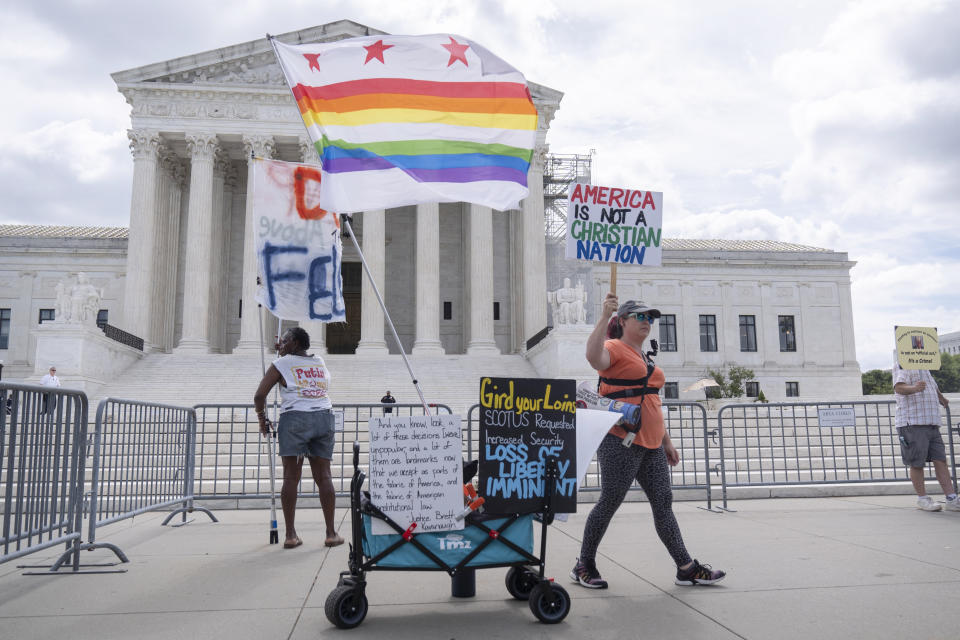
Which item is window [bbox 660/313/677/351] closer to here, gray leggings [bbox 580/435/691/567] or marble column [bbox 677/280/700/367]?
marble column [bbox 677/280/700/367]

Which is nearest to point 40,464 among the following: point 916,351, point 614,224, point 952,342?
point 614,224

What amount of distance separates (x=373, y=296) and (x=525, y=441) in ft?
84.1

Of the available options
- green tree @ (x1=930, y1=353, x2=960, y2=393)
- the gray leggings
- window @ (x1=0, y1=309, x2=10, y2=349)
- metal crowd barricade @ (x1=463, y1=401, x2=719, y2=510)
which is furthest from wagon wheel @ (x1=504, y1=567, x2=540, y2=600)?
green tree @ (x1=930, y1=353, x2=960, y2=393)

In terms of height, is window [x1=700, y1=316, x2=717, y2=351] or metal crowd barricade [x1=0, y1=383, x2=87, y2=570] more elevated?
window [x1=700, y1=316, x2=717, y2=351]

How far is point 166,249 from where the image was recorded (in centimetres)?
3170

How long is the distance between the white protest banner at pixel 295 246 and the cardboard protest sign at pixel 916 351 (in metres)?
7.67

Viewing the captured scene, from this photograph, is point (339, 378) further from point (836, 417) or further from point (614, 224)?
point (614, 224)

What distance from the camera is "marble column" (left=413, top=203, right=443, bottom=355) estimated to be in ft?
96.6

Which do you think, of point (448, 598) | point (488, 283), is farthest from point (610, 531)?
point (488, 283)

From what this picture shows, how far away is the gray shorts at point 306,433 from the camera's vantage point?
22.2ft

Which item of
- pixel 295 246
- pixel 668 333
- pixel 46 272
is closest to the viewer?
pixel 295 246

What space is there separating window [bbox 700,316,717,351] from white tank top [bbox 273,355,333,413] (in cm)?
3897

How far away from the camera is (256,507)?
10133mm

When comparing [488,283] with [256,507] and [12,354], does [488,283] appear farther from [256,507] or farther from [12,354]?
[12,354]
